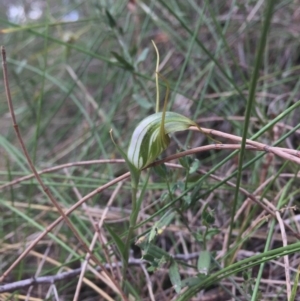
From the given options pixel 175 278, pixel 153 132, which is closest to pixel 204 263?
pixel 175 278

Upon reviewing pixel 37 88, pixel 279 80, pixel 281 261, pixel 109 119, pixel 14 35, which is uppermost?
pixel 14 35

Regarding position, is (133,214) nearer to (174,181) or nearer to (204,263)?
(204,263)

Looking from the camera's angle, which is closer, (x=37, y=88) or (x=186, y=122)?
(x=186, y=122)

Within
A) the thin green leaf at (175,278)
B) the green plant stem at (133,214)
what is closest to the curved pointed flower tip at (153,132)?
the green plant stem at (133,214)

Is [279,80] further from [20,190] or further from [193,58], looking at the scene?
[20,190]

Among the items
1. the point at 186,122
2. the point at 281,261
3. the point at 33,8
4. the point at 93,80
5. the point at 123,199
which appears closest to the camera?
the point at 186,122

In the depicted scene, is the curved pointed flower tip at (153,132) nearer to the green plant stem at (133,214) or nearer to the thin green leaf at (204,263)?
the green plant stem at (133,214)

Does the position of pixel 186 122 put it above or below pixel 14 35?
below

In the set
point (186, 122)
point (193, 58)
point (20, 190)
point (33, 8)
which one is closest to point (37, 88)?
point (20, 190)
